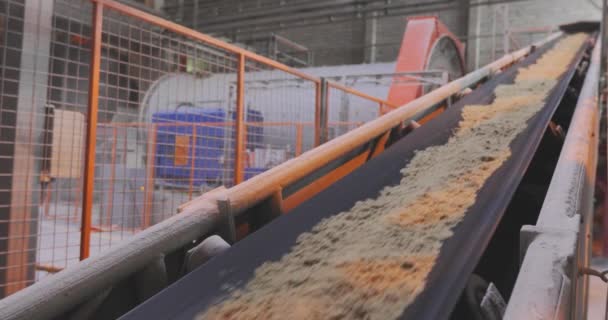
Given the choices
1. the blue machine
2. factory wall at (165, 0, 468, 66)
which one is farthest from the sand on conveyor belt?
factory wall at (165, 0, 468, 66)

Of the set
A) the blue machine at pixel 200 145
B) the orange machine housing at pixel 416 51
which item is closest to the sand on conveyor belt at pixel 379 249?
the blue machine at pixel 200 145

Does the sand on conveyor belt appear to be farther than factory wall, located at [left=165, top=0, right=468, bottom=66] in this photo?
No

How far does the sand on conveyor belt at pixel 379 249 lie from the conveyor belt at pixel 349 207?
30 millimetres

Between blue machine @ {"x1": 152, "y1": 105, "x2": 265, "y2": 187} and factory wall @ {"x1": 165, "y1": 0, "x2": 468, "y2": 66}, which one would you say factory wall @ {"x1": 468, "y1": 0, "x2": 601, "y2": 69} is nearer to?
factory wall @ {"x1": 165, "y1": 0, "x2": 468, "y2": 66}

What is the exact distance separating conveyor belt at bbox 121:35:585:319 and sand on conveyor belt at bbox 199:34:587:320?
3 cm

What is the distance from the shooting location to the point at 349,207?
5.06 ft

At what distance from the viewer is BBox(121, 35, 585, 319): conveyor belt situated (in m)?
1.03

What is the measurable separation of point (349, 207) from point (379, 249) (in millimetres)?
304

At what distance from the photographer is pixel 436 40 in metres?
7.14

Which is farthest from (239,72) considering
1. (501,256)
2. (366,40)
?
(366,40)

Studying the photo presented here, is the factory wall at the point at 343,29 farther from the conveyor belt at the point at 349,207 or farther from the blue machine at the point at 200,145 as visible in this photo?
the conveyor belt at the point at 349,207

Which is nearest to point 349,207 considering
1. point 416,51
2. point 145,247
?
point 145,247

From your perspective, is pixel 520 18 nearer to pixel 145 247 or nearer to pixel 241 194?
pixel 241 194

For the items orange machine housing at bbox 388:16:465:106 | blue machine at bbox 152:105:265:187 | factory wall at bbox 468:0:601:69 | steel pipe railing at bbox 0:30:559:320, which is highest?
factory wall at bbox 468:0:601:69
